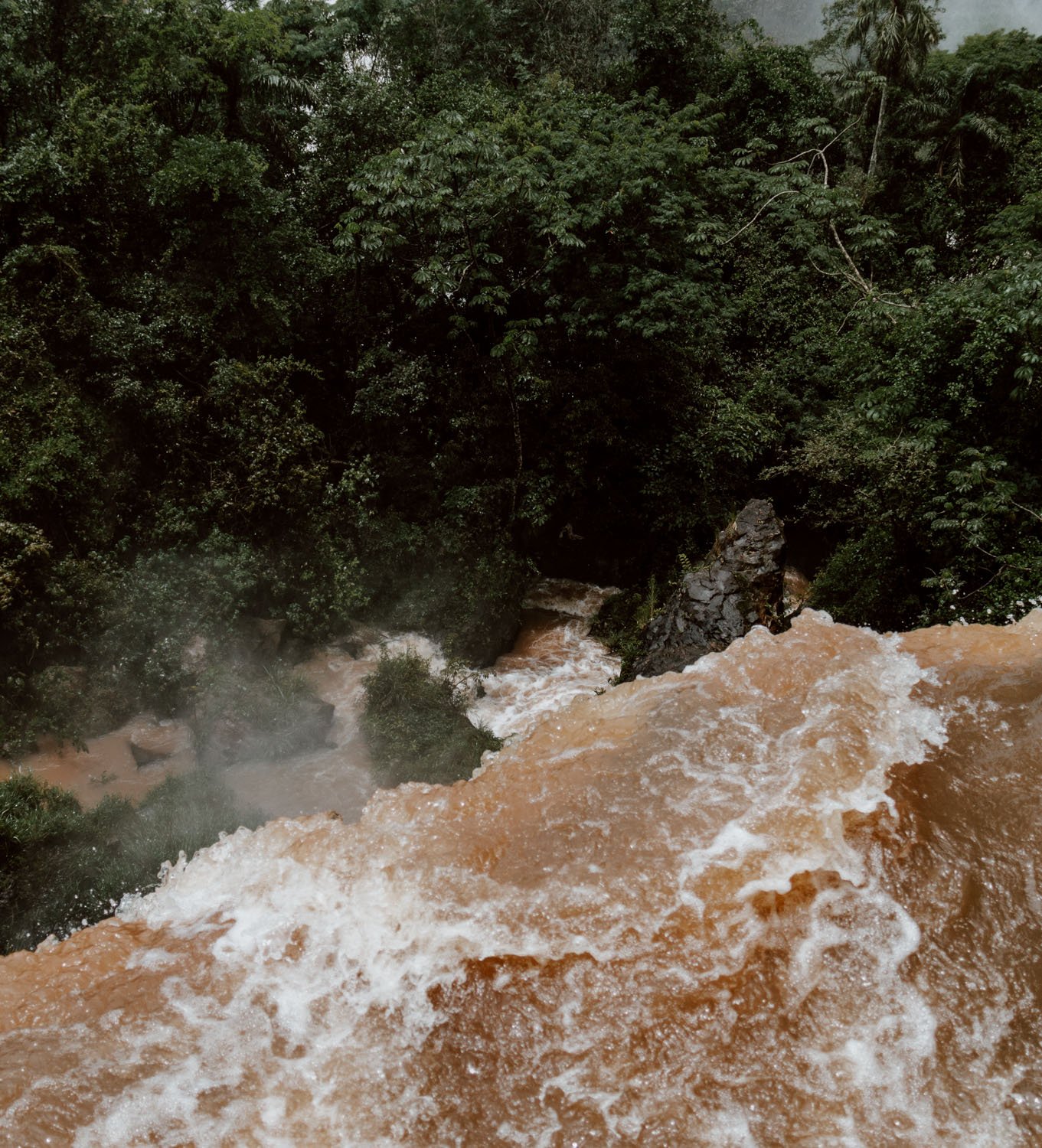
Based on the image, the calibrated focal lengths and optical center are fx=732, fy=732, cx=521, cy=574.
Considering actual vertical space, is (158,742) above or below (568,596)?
below

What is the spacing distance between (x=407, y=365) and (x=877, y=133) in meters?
12.2

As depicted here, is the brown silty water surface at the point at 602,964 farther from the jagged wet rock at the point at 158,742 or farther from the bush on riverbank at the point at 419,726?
the jagged wet rock at the point at 158,742

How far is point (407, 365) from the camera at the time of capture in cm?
1070

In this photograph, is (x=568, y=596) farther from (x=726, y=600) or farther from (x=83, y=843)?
(x=83, y=843)

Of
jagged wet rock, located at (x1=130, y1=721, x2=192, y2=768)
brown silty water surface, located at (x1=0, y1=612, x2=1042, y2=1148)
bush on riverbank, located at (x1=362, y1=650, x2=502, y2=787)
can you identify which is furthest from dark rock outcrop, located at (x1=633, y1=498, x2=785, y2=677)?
jagged wet rock, located at (x1=130, y1=721, x2=192, y2=768)

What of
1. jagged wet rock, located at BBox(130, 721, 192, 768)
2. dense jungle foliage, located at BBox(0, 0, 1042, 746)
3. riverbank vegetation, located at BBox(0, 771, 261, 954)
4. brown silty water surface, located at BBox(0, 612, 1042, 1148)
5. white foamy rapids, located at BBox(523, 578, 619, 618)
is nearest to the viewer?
brown silty water surface, located at BBox(0, 612, 1042, 1148)

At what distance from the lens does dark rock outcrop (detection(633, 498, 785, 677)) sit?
798cm

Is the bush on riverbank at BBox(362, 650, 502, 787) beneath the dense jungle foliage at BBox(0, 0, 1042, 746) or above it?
beneath

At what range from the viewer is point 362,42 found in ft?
48.1

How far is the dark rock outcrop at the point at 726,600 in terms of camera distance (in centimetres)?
798

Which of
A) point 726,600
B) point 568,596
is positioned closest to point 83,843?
point 726,600

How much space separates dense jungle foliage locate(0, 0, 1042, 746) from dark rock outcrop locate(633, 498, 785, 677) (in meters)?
1.31

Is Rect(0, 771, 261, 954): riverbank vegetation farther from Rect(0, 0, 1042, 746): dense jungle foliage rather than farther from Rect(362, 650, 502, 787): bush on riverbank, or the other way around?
Rect(0, 0, 1042, 746): dense jungle foliage

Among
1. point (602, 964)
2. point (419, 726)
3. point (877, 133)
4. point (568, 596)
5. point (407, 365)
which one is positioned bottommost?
point (419, 726)
